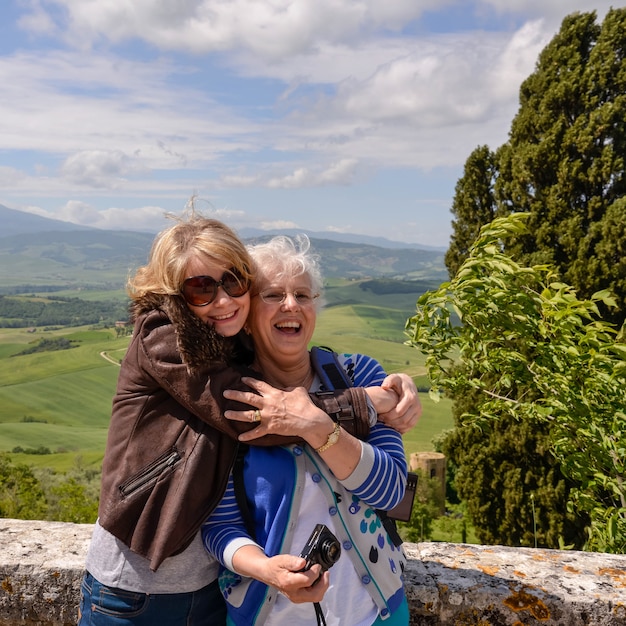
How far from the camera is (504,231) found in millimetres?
3117

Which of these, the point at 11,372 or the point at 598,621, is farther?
the point at 11,372

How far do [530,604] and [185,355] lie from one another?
1.78 meters

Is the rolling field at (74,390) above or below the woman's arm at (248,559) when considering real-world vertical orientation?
below

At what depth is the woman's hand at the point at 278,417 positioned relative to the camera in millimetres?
1965

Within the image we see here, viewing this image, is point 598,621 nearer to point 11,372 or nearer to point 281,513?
point 281,513

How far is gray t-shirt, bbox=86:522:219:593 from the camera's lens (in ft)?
6.54

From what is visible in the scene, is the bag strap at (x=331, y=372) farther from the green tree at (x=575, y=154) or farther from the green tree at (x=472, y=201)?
the green tree at (x=472, y=201)

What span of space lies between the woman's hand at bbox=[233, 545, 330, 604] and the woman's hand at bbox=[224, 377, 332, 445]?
0.40 meters

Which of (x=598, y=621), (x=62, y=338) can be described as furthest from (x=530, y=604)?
(x=62, y=338)

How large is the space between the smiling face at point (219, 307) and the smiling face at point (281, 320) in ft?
0.52

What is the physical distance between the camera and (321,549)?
5.99 feet

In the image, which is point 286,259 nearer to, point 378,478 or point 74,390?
point 378,478

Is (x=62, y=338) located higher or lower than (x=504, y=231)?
lower

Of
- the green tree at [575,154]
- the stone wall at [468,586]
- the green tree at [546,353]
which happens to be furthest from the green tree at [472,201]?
the stone wall at [468,586]
